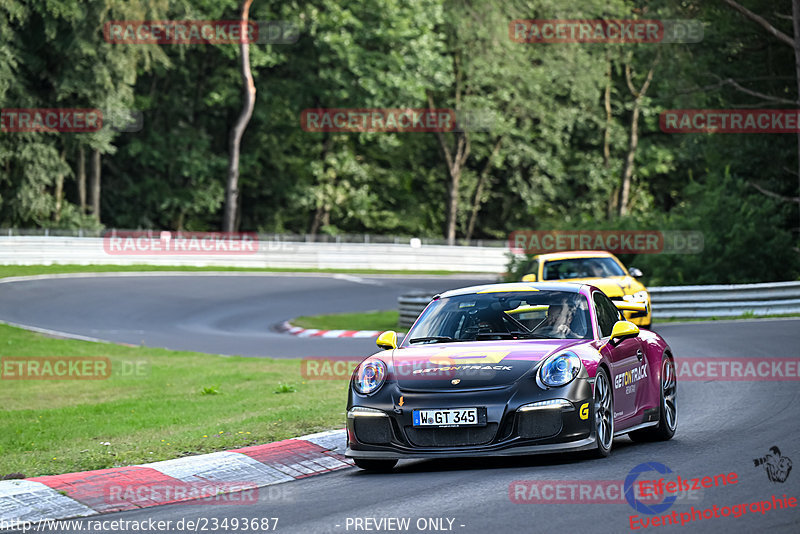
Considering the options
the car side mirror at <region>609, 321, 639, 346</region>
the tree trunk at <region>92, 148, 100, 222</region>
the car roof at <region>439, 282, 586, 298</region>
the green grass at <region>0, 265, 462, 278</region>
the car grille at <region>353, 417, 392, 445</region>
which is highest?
the tree trunk at <region>92, 148, 100, 222</region>

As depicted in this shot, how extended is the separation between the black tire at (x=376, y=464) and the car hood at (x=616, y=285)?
11132 millimetres

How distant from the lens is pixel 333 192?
5703cm

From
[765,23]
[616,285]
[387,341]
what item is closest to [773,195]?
[765,23]

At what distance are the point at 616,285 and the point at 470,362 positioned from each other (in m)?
11.8

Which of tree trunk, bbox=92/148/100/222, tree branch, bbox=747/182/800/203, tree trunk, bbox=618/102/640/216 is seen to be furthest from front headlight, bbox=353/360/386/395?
tree trunk, bbox=618/102/640/216

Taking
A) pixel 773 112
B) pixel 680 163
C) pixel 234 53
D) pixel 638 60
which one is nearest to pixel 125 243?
pixel 234 53

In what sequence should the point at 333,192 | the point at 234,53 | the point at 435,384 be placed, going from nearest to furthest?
1. the point at 435,384
2. the point at 234,53
3. the point at 333,192

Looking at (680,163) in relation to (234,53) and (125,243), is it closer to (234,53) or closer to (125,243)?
(234,53)

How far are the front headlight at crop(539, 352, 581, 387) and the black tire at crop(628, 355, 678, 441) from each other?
1.71m

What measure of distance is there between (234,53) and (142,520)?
4700 cm

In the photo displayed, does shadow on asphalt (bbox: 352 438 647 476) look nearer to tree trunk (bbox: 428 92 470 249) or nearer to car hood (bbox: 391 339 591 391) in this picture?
car hood (bbox: 391 339 591 391)

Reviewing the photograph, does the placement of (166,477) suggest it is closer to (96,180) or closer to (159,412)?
(159,412)

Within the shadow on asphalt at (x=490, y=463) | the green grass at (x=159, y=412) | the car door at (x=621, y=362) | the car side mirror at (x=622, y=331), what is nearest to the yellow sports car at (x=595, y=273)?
the green grass at (x=159, y=412)

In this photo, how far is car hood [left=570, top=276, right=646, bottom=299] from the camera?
19.6 meters
